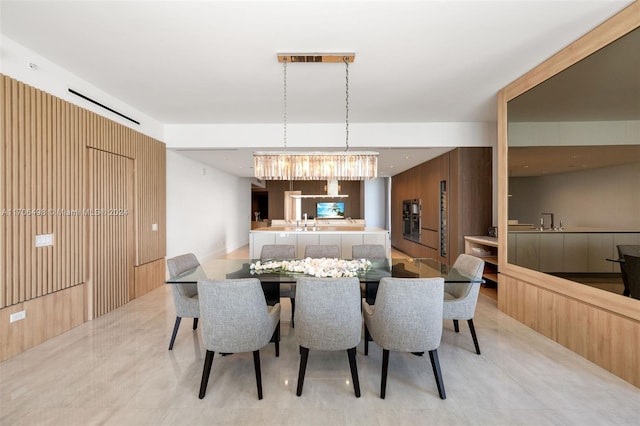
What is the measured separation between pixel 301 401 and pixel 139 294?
357cm

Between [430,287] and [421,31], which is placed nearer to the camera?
[430,287]

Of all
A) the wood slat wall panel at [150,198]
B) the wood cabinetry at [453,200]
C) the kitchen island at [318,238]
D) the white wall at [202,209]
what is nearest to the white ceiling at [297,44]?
the wood slat wall panel at [150,198]

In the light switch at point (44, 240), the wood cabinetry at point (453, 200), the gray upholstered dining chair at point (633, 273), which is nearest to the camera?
the gray upholstered dining chair at point (633, 273)

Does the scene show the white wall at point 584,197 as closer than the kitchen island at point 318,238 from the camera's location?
Yes

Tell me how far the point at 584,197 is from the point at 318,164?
8.52 feet

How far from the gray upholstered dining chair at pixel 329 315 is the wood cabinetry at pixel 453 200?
4.07m

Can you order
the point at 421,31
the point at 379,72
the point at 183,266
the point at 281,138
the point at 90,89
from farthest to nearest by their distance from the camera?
the point at 281,138 < the point at 90,89 < the point at 379,72 < the point at 183,266 < the point at 421,31

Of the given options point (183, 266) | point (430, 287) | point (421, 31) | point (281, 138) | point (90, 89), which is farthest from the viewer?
point (281, 138)

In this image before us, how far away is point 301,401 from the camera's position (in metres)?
2.05

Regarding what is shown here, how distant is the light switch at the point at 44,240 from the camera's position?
2885mm

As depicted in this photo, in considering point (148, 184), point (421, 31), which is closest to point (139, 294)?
point (148, 184)

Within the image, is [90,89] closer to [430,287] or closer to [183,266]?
[183,266]

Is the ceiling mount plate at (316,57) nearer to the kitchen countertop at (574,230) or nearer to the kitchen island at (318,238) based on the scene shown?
the kitchen countertop at (574,230)

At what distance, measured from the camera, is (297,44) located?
9.02 feet
